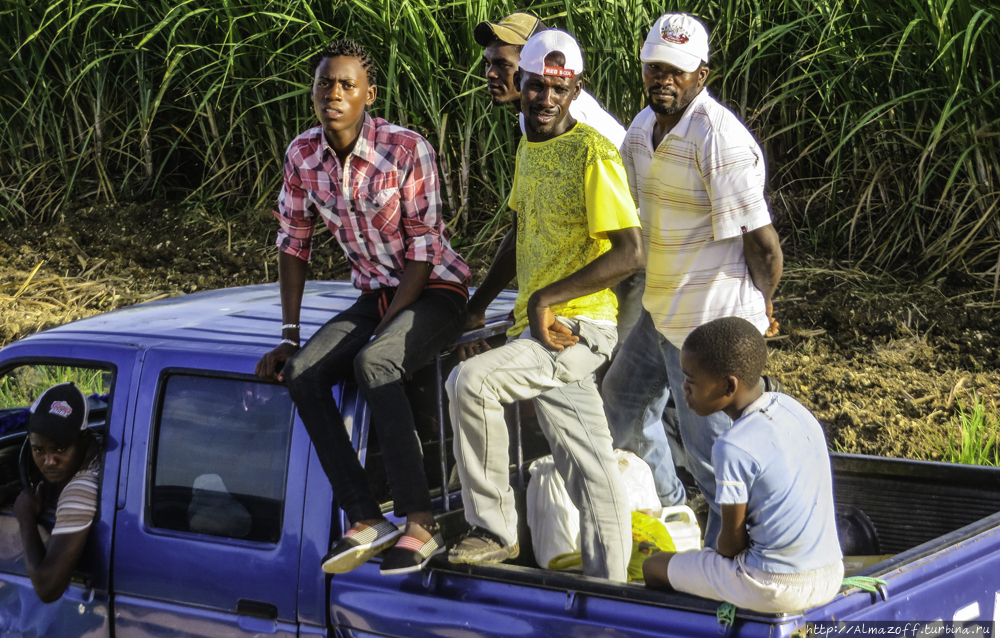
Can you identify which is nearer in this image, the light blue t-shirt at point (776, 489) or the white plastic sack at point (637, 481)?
the light blue t-shirt at point (776, 489)

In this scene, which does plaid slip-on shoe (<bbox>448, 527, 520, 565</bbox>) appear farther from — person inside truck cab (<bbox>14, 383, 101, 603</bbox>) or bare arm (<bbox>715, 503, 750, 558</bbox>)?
person inside truck cab (<bbox>14, 383, 101, 603</bbox>)

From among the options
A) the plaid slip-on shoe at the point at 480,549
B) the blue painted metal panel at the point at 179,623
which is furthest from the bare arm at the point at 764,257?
the blue painted metal panel at the point at 179,623

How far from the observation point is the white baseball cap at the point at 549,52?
2.81 meters

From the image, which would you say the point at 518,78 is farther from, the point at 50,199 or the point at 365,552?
the point at 50,199

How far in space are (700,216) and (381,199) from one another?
91cm

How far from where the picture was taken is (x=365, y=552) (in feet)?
8.15

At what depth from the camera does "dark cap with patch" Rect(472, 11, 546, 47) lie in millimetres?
3502

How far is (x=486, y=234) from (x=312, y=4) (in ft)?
5.91

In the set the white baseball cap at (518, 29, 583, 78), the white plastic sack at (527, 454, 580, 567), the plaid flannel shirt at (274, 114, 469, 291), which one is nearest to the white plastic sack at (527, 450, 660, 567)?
the white plastic sack at (527, 454, 580, 567)

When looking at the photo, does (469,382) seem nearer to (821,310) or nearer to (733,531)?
(733,531)

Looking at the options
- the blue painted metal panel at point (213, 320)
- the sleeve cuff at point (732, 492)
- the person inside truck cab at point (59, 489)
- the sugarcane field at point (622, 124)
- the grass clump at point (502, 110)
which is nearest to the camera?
the sleeve cuff at point (732, 492)

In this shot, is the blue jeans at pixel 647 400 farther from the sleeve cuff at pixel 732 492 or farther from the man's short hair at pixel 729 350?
the sleeve cuff at pixel 732 492

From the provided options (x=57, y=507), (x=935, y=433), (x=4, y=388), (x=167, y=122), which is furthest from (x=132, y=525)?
(x=167, y=122)

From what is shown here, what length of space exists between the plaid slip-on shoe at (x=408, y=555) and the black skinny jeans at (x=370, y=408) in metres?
0.09
